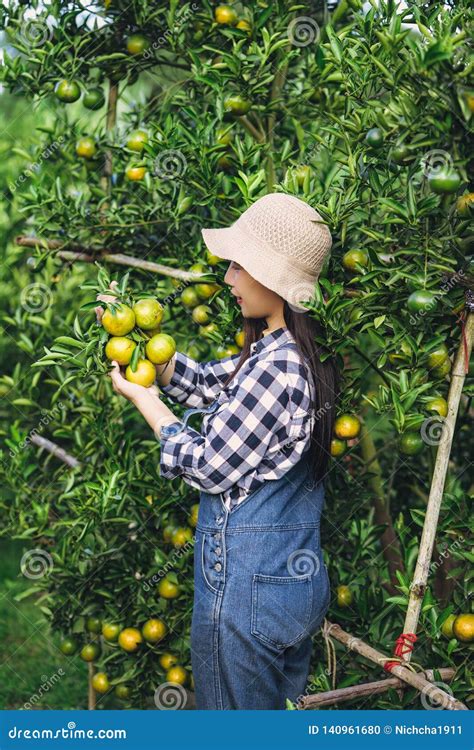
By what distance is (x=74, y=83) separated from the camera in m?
2.45

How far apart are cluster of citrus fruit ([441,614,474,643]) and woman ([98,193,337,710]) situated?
0.28 meters

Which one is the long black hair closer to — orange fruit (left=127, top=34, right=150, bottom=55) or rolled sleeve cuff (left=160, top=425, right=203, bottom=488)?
rolled sleeve cuff (left=160, top=425, right=203, bottom=488)

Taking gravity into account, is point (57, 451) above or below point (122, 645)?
above

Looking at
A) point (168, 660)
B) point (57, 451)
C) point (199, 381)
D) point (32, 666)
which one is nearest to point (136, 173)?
point (199, 381)

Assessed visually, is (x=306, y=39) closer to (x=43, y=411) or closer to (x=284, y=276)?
(x=284, y=276)

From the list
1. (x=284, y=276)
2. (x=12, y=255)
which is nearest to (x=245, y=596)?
(x=284, y=276)

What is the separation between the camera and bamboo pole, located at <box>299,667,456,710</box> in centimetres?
181

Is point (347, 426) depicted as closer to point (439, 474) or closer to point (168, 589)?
point (439, 474)

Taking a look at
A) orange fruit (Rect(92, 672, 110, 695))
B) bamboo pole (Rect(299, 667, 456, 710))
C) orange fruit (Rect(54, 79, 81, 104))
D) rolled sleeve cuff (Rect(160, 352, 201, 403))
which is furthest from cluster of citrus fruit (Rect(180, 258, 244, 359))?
orange fruit (Rect(92, 672, 110, 695))

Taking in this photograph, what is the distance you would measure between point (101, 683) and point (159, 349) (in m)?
1.13

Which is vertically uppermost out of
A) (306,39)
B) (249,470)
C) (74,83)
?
(306,39)

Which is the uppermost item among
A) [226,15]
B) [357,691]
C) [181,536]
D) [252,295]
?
[226,15]

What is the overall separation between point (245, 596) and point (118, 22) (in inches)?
64.5

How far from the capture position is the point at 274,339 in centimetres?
196
